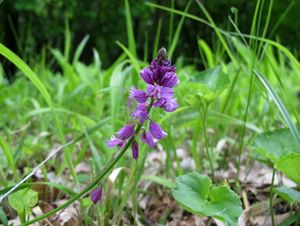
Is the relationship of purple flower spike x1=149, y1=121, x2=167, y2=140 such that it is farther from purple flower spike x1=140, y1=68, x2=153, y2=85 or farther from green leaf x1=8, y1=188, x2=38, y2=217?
green leaf x1=8, y1=188, x2=38, y2=217

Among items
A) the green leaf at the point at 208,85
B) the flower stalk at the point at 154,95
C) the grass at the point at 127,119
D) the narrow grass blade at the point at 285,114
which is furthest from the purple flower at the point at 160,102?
the green leaf at the point at 208,85

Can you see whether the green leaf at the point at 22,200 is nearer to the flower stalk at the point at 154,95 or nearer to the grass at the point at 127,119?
the grass at the point at 127,119

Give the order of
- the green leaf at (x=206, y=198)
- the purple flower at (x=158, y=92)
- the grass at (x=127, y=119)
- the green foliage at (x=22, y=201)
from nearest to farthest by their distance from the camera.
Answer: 1. the purple flower at (x=158, y=92)
2. the green leaf at (x=206, y=198)
3. the green foliage at (x=22, y=201)
4. the grass at (x=127, y=119)

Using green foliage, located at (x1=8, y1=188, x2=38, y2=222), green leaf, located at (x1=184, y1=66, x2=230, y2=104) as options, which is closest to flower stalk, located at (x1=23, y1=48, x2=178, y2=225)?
green foliage, located at (x1=8, y1=188, x2=38, y2=222)

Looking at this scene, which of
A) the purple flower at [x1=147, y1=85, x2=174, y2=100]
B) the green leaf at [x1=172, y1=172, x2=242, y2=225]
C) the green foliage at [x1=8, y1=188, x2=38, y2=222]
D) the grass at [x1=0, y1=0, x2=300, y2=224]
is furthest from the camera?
the grass at [x1=0, y1=0, x2=300, y2=224]

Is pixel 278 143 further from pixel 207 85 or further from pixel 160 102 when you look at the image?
pixel 160 102

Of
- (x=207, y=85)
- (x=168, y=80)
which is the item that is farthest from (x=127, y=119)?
(x=168, y=80)

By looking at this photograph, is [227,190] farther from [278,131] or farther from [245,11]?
[245,11]

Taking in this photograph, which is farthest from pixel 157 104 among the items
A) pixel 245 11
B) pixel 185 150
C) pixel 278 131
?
pixel 245 11
